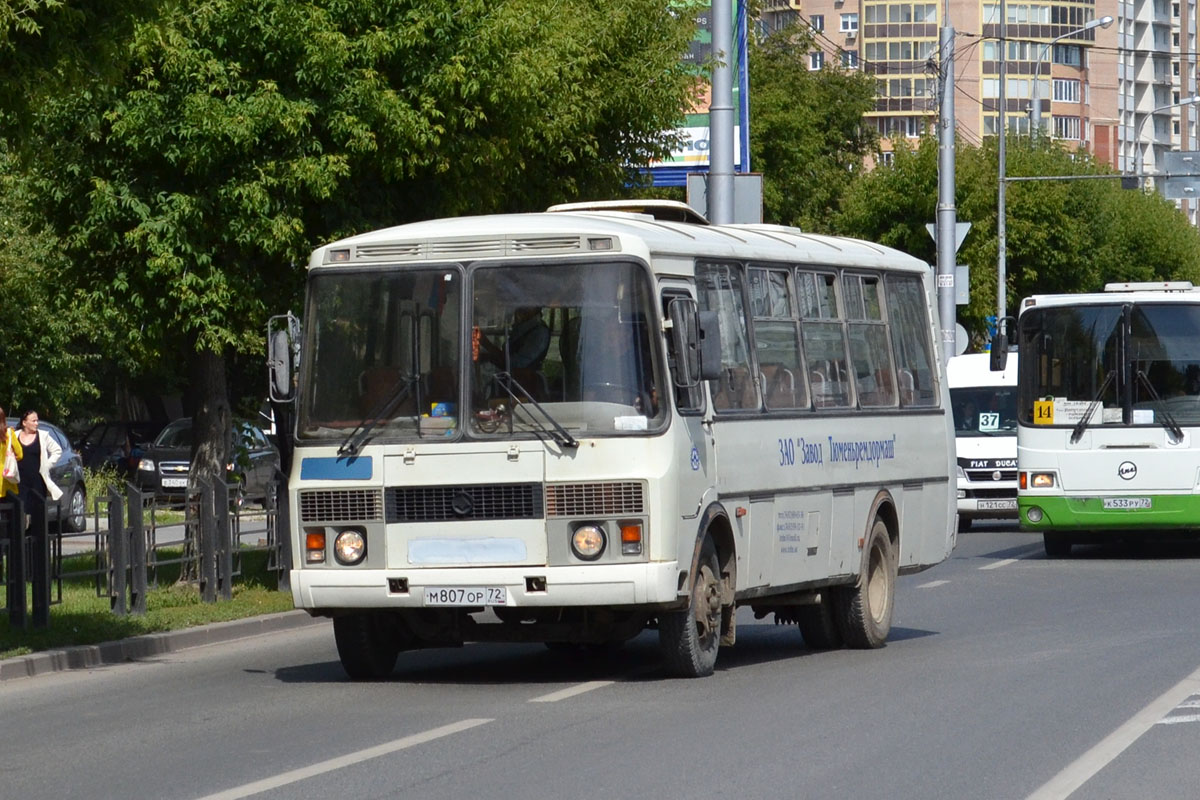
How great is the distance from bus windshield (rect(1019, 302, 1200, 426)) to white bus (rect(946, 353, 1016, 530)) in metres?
4.98

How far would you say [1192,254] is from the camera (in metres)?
91.1

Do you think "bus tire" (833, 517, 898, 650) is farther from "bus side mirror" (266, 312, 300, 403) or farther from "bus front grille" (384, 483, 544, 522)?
"bus side mirror" (266, 312, 300, 403)

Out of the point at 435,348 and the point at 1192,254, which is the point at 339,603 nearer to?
the point at 435,348

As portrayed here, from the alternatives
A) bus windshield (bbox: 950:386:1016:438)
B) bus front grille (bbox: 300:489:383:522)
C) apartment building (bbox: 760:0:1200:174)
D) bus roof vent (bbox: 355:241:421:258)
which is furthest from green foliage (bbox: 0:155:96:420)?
apartment building (bbox: 760:0:1200:174)

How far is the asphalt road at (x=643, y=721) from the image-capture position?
879cm

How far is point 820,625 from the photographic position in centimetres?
1464

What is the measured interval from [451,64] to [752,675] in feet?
23.1

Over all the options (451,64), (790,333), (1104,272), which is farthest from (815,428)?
(1104,272)

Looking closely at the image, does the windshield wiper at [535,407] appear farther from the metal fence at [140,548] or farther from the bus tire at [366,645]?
the metal fence at [140,548]

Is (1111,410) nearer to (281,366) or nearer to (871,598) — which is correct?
(871,598)

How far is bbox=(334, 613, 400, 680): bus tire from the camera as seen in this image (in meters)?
12.5

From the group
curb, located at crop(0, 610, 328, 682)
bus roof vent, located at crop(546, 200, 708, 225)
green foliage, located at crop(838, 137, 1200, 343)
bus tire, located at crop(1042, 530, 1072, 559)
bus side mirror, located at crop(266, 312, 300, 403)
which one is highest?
green foliage, located at crop(838, 137, 1200, 343)

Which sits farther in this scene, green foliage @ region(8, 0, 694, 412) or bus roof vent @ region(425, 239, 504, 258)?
green foliage @ region(8, 0, 694, 412)

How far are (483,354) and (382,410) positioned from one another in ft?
2.17
